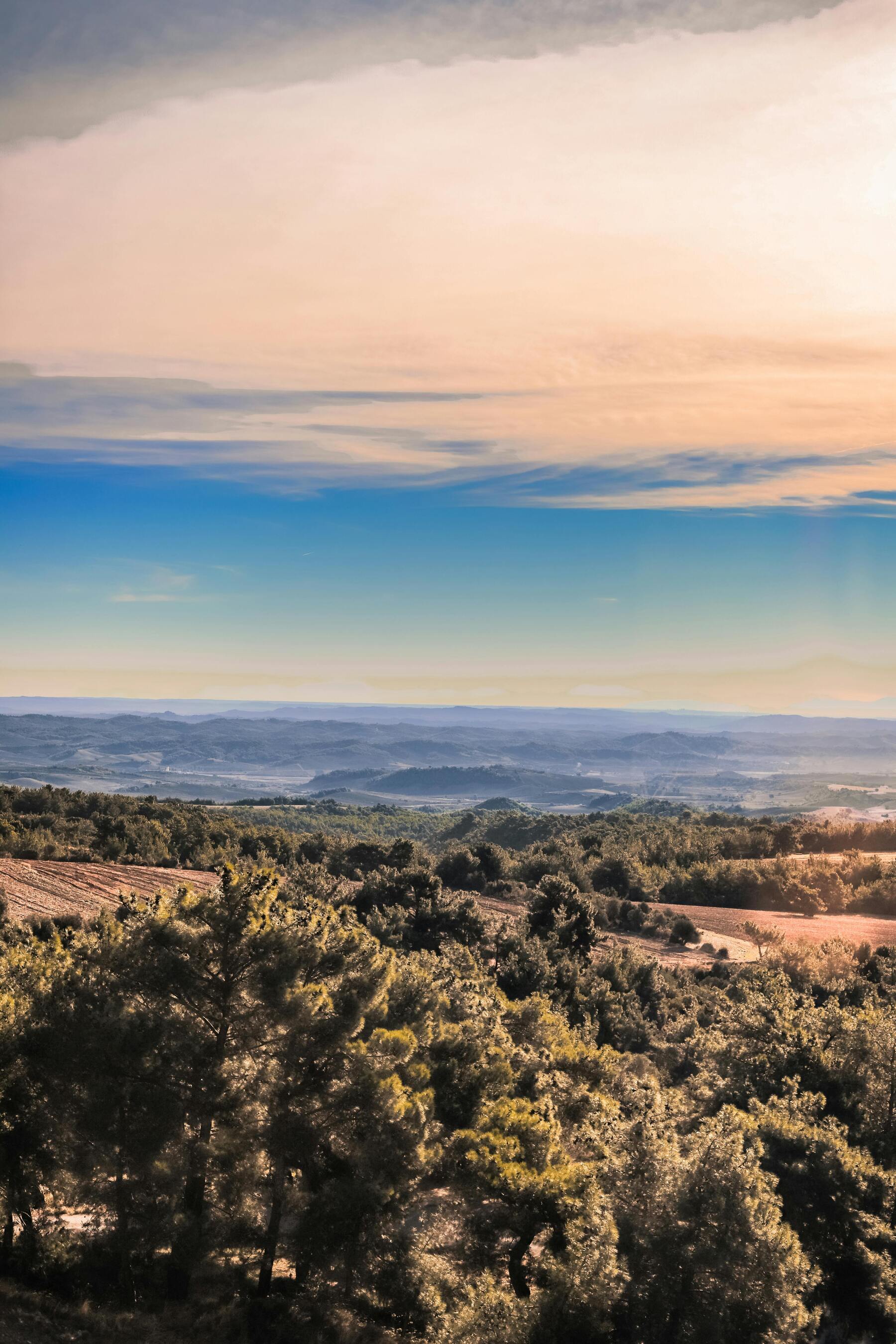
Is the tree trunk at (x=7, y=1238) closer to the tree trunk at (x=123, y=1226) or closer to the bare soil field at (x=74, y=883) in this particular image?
the tree trunk at (x=123, y=1226)

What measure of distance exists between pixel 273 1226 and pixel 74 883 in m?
40.4

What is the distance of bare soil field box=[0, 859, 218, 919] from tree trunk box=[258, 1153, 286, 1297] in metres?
25.7

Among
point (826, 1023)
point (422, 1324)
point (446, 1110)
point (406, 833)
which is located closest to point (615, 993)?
point (826, 1023)

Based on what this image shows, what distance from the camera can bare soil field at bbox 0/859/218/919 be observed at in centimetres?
4747

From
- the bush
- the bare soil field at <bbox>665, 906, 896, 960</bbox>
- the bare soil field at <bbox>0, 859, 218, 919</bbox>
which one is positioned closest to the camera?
the bare soil field at <bbox>0, 859, 218, 919</bbox>

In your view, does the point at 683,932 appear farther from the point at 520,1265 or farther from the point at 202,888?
the point at 520,1265

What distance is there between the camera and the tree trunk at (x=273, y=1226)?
60.9 ft

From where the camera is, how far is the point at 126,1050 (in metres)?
17.9

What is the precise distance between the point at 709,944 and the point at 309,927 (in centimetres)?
4516

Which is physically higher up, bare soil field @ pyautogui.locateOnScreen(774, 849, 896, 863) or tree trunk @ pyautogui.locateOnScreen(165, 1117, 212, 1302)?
tree trunk @ pyautogui.locateOnScreen(165, 1117, 212, 1302)

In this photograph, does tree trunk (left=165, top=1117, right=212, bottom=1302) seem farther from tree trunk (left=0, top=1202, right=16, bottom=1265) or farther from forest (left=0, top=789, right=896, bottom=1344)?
tree trunk (left=0, top=1202, right=16, bottom=1265)

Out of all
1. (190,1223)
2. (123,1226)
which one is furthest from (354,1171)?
(123,1226)

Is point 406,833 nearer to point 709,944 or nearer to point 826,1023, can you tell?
point 709,944

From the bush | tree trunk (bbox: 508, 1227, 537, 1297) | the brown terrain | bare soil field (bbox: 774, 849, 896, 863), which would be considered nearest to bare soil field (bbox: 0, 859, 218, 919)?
the brown terrain
